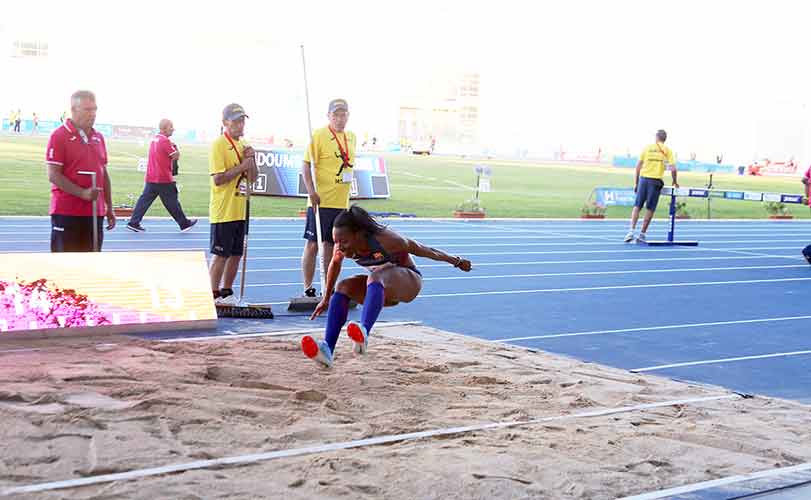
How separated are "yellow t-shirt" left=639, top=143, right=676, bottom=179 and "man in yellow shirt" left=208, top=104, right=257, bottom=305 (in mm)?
9502

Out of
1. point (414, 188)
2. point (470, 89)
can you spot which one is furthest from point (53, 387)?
point (470, 89)

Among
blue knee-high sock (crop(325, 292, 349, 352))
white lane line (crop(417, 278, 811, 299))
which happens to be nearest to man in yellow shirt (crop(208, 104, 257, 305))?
white lane line (crop(417, 278, 811, 299))

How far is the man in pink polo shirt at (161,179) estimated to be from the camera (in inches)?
626

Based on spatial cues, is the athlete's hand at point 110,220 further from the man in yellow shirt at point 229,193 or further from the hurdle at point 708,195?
the hurdle at point 708,195

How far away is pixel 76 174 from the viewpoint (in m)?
7.72

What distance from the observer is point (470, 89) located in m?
79.4

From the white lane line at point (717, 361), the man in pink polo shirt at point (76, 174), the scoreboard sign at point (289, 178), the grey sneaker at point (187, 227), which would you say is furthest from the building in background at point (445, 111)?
the man in pink polo shirt at point (76, 174)

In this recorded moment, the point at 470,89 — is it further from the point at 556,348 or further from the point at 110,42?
the point at 556,348

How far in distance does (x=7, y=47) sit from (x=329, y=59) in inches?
719

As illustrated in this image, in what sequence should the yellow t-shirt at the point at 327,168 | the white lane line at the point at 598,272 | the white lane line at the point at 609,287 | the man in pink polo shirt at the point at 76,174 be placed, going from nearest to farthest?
the man in pink polo shirt at the point at 76,174
the yellow t-shirt at the point at 327,168
the white lane line at the point at 609,287
the white lane line at the point at 598,272

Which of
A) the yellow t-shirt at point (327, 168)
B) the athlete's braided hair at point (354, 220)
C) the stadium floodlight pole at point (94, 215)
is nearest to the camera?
the athlete's braided hair at point (354, 220)

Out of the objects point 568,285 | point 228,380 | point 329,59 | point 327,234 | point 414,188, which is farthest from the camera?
point 329,59

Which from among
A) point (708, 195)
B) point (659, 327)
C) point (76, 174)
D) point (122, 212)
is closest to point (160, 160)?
point (122, 212)

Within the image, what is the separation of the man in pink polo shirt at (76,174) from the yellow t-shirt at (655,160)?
1097 centimetres
